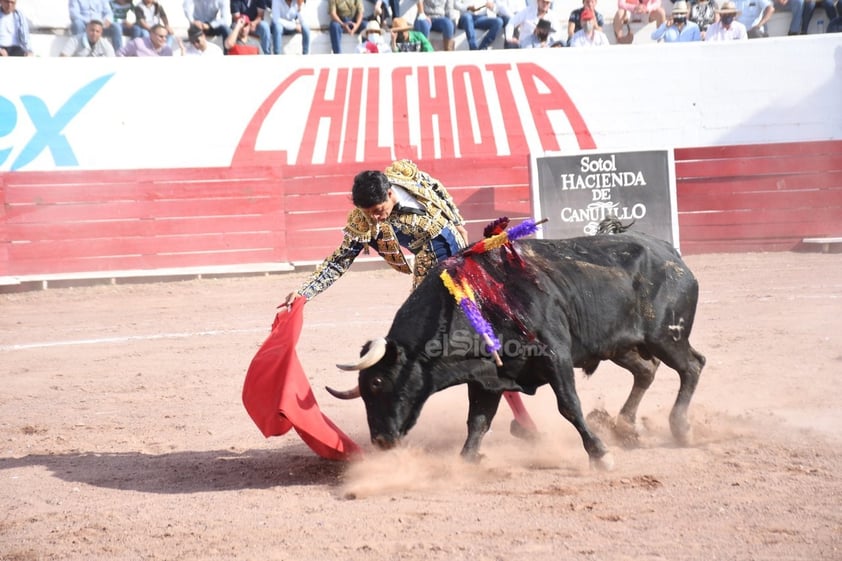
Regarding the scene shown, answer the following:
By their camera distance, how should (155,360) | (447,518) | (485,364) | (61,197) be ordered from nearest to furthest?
(447,518) < (485,364) < (155,360) < (61,197)

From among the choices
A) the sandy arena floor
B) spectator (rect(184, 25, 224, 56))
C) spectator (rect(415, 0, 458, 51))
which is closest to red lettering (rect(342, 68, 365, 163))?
spectator (rect(415, 0, 458, 51))

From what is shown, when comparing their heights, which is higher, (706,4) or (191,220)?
(706,4)

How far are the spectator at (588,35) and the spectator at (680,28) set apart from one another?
719mm

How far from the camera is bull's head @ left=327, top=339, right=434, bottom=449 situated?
3.75m

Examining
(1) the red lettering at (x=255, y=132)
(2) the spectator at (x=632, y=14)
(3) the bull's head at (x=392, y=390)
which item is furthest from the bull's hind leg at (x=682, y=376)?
(2) the spectator at (x=632, y=14)

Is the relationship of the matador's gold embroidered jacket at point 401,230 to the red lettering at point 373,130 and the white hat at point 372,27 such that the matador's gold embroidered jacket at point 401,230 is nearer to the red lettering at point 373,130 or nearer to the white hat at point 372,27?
the red lettering at point 373,130

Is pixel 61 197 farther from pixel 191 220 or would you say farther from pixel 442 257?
pixel 442 257

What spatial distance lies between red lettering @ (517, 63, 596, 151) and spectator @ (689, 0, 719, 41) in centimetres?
205

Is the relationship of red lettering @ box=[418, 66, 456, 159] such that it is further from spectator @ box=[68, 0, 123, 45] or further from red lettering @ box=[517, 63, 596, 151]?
spectator @ box=[68, 0, 123, 45]

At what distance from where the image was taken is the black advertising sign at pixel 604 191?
10.3m

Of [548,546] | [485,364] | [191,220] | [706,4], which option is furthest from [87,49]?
[548,546]

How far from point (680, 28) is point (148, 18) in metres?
5.78

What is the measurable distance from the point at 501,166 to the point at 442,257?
6.56 m

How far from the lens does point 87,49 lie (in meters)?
10.5
